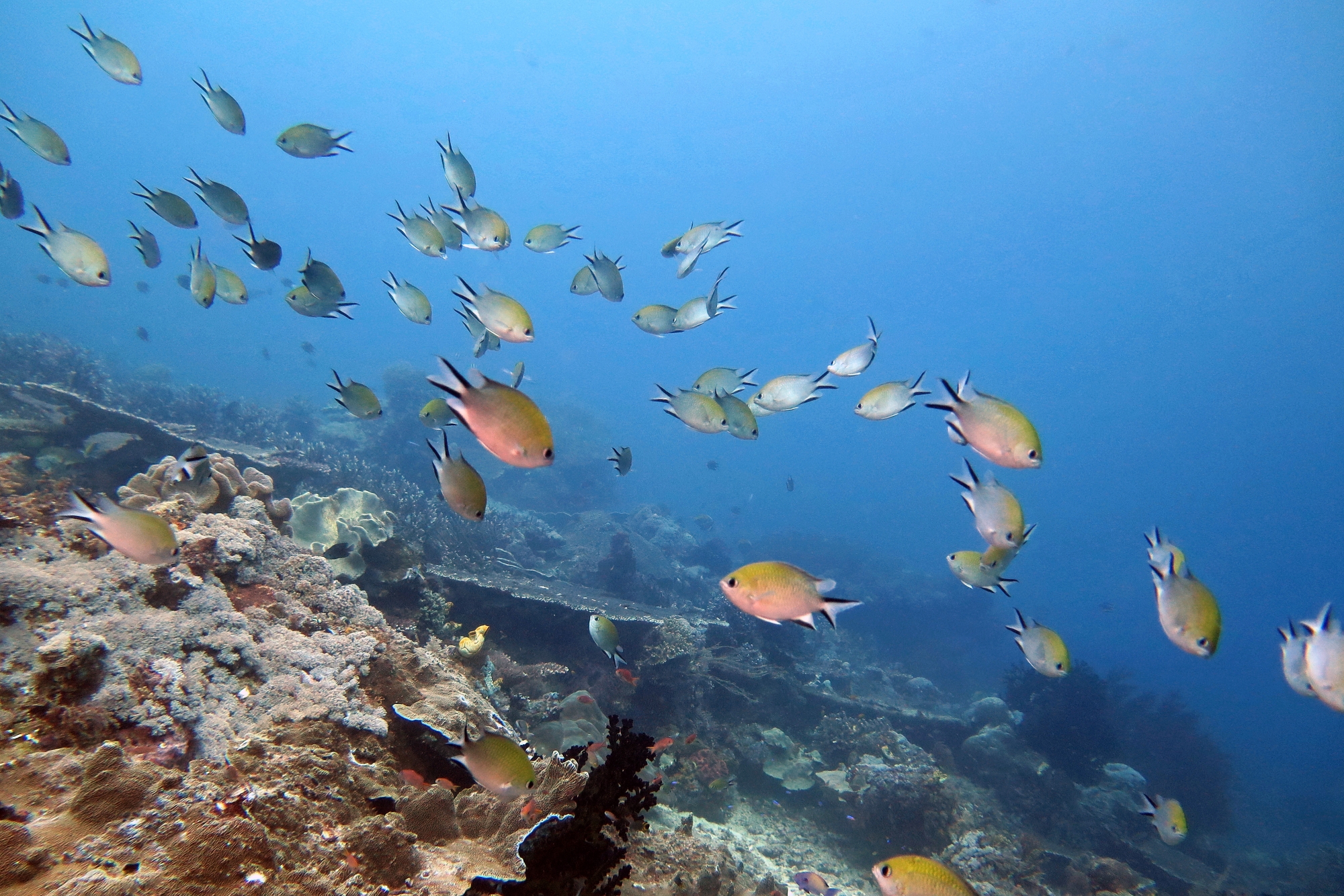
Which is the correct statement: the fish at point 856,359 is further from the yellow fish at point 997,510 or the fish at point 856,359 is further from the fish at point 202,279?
the fish at point 202,279

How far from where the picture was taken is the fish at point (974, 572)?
157 inches

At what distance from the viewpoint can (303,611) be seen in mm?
3727

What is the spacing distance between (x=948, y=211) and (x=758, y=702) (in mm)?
98125

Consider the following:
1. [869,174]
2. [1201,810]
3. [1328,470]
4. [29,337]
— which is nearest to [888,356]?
[869,174]

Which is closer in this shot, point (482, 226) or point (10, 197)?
point (10, 197)

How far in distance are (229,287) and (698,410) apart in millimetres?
4843

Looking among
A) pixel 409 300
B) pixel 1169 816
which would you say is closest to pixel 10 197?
pixel 409 300

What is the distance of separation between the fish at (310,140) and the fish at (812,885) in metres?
8.57

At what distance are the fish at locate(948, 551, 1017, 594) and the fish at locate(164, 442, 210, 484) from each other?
19.2 feet

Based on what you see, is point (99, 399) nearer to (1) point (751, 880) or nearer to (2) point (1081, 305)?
(1) point (751, 880)

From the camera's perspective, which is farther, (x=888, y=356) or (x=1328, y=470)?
(x=888, y=356)

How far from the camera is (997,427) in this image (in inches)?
104

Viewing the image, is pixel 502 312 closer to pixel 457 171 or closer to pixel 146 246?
pixel 457 171

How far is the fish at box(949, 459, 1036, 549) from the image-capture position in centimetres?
305
